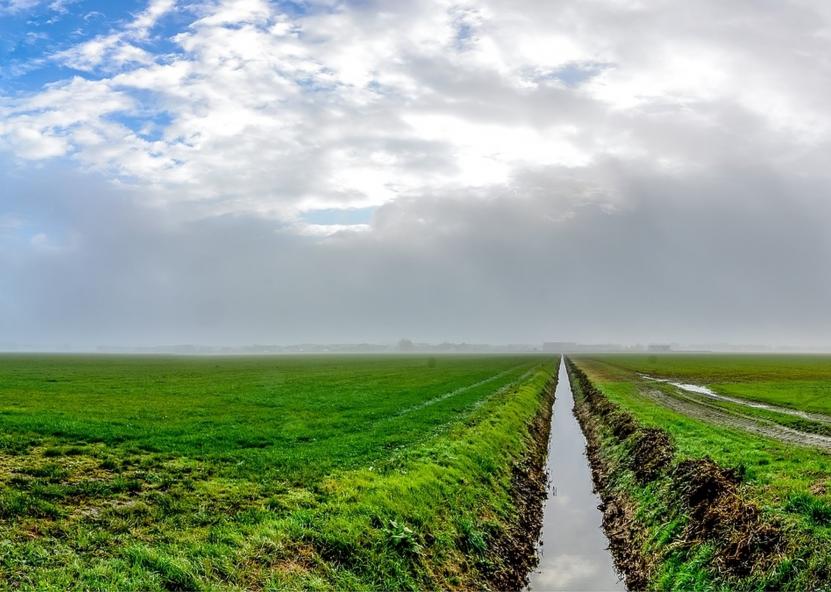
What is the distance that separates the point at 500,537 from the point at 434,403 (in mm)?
25998

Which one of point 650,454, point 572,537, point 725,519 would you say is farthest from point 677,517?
point 650,454

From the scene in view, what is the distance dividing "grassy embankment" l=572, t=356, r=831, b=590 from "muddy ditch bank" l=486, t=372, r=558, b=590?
290 cm

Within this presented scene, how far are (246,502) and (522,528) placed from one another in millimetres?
10304

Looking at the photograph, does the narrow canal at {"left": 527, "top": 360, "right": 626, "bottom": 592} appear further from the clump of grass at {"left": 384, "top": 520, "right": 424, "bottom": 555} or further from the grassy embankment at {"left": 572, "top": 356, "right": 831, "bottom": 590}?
the clump of grass at {"left": 384, "top": 520, "right": 424, "bottom": 555}

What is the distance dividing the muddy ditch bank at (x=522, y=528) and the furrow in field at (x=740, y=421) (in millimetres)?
11942

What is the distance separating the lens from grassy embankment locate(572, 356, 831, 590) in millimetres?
12422

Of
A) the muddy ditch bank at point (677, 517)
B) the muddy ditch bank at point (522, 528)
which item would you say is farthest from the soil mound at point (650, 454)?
the muddy ditch bank at point (522, 528)

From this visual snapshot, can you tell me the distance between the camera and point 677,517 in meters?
16.9

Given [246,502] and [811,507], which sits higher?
[811,507]

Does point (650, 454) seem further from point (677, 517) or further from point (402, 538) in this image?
point (402, 538)

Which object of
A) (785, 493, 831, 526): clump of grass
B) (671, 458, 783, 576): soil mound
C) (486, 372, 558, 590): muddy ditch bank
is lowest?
(486, 372, 558, 590): muddy ditch bank

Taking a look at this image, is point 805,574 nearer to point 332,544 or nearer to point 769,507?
point 769,507

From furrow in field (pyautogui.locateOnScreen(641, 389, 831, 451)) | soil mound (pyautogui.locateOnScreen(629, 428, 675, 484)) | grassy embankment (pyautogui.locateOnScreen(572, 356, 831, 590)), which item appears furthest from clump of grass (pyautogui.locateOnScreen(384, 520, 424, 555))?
furrow in field (pyautogui.locateOnScreen(641, 389, 831, 451))

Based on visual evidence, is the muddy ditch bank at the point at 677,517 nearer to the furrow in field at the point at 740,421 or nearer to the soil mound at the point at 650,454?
→ the soil mound at the point at 650,454
